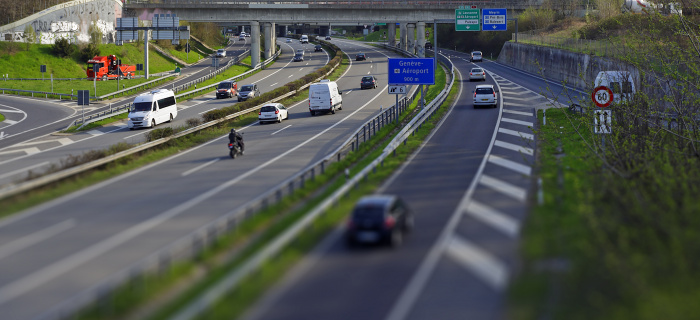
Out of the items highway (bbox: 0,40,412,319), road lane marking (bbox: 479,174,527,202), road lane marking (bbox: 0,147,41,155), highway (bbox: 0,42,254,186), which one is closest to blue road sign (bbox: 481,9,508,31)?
highway (bbox: 0,42,254,186)

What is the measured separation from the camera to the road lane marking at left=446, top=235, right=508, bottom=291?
13.5 metres

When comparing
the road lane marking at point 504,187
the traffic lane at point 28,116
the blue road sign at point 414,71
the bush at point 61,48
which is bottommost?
the road lane marking at point 504,187

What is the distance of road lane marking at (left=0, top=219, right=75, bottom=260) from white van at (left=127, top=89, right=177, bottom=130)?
25831 millimetres

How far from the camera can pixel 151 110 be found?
45.8m

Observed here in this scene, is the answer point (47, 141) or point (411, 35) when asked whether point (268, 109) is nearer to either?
point (47, 141)

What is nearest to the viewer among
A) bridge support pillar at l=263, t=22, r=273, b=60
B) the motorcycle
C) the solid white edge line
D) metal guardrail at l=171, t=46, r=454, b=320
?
metal guardrail at l=171, t=46, r=454, b=320

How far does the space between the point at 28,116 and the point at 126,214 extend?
122 ft

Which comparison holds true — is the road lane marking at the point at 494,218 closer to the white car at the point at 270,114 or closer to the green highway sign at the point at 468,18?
the white car at the point at 270,114

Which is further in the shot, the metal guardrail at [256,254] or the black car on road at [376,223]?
the black car on road at [376,223]

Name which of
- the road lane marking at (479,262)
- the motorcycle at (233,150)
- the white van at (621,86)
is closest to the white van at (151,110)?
the motorcycle at (233,150)

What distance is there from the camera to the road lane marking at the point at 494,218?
56.3 feet

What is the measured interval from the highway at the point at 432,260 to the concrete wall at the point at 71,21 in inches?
2822

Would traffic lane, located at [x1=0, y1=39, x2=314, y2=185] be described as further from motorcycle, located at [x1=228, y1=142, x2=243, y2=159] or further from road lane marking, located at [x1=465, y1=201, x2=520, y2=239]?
road lane marking, located at [x1=465, y1=201, x2=520, y2=239]

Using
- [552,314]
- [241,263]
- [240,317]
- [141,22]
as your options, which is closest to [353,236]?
[241,263]
